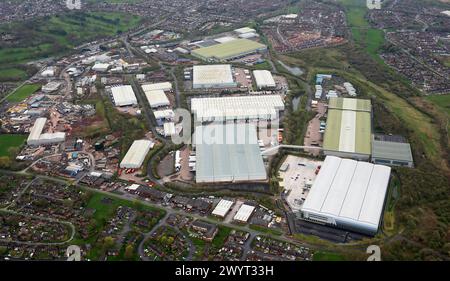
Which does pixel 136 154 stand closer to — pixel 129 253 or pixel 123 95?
pixel 129 253

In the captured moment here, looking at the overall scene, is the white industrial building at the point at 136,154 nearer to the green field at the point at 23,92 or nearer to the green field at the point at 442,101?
the green field at the point at 23,92

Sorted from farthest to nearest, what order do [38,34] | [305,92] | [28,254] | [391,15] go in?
[391,15]
[38,34]
[305,92]
[28,254]

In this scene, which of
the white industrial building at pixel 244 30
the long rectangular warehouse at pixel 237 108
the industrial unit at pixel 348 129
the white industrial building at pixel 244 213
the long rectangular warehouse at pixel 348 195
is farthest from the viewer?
the white industrial building at pixel 244 30

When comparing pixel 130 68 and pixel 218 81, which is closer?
pixel 218 81

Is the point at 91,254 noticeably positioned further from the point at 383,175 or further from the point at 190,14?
the point at 190,14

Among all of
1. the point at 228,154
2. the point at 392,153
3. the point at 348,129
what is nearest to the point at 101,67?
the point at 228,154

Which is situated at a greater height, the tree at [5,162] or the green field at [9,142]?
the tree at [5,162]

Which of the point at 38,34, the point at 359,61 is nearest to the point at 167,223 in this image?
the point at 359,61

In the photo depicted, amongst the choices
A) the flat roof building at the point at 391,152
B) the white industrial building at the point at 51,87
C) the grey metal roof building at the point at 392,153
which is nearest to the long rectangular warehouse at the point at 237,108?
the flat roof building at the point at 391,152
